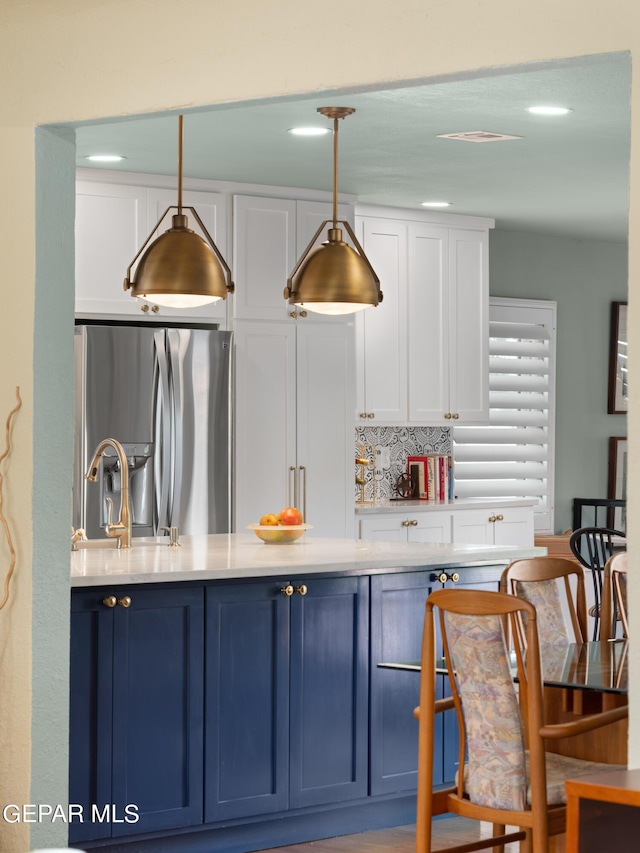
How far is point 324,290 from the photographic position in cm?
432

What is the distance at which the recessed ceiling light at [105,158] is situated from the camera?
223 inches

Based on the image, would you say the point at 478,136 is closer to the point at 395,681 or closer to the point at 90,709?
the point at 395,681

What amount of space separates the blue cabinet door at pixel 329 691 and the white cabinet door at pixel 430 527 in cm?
243

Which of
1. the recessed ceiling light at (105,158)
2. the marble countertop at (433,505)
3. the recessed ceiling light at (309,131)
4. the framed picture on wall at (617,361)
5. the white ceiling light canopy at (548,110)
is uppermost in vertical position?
the white ceiling light canopy at (548,110)

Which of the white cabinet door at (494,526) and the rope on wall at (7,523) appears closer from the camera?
the rope on wall at (7,523)

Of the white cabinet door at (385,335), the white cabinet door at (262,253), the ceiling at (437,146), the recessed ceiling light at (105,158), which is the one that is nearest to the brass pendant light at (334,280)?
the ceiling at (437,146)

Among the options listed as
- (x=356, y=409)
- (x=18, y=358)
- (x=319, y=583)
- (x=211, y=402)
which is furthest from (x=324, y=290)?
(x=356, y=409)

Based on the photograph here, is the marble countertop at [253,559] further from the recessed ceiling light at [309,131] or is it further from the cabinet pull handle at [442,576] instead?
the recessed ceiling light at [309,131]

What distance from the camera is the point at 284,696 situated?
Answer: 4281mm

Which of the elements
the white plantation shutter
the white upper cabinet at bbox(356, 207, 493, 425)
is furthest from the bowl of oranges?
the white plantation shutter

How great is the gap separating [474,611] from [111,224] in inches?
137

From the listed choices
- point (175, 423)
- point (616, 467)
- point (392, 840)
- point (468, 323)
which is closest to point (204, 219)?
point (175, 423)

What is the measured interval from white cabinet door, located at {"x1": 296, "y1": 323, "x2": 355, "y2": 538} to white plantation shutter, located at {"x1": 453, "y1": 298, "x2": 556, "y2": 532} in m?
1.31

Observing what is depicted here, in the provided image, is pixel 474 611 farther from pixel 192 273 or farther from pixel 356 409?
pixel 356 409
